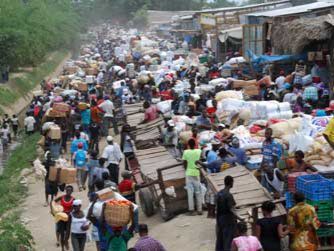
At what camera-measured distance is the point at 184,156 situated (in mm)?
11141

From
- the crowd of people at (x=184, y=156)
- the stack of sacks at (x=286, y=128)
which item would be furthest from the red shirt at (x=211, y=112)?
the stack of sacks at (x=286, y=128)

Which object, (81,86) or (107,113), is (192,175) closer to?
(107,113)

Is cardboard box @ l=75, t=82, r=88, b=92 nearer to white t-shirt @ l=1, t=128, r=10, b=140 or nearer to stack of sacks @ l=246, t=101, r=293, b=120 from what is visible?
white t-shirt @ l=1, t=128, r=10, b=140

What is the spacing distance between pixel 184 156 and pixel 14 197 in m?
6.24

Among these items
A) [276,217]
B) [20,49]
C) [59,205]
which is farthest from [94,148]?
[20,49]

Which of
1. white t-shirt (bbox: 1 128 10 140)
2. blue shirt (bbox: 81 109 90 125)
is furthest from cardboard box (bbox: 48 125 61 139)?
white t-shirt (bbox: 1 128 10 140)

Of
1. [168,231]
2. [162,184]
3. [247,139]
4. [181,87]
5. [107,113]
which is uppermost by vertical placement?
[247,139]

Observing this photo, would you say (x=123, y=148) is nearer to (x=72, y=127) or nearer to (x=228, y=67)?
(x=72, y=127)

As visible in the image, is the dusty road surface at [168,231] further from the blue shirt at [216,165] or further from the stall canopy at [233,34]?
the stall canopy at [233,34]

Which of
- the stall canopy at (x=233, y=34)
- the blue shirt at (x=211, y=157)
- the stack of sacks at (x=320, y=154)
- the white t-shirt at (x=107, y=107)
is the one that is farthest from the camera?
the stall canopy at (x=233, y=34)

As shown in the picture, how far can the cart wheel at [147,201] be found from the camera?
12297 mm

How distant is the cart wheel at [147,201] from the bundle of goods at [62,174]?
173cm

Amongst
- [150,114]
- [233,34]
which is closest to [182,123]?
[150,114]

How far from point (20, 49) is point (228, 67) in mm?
18573
